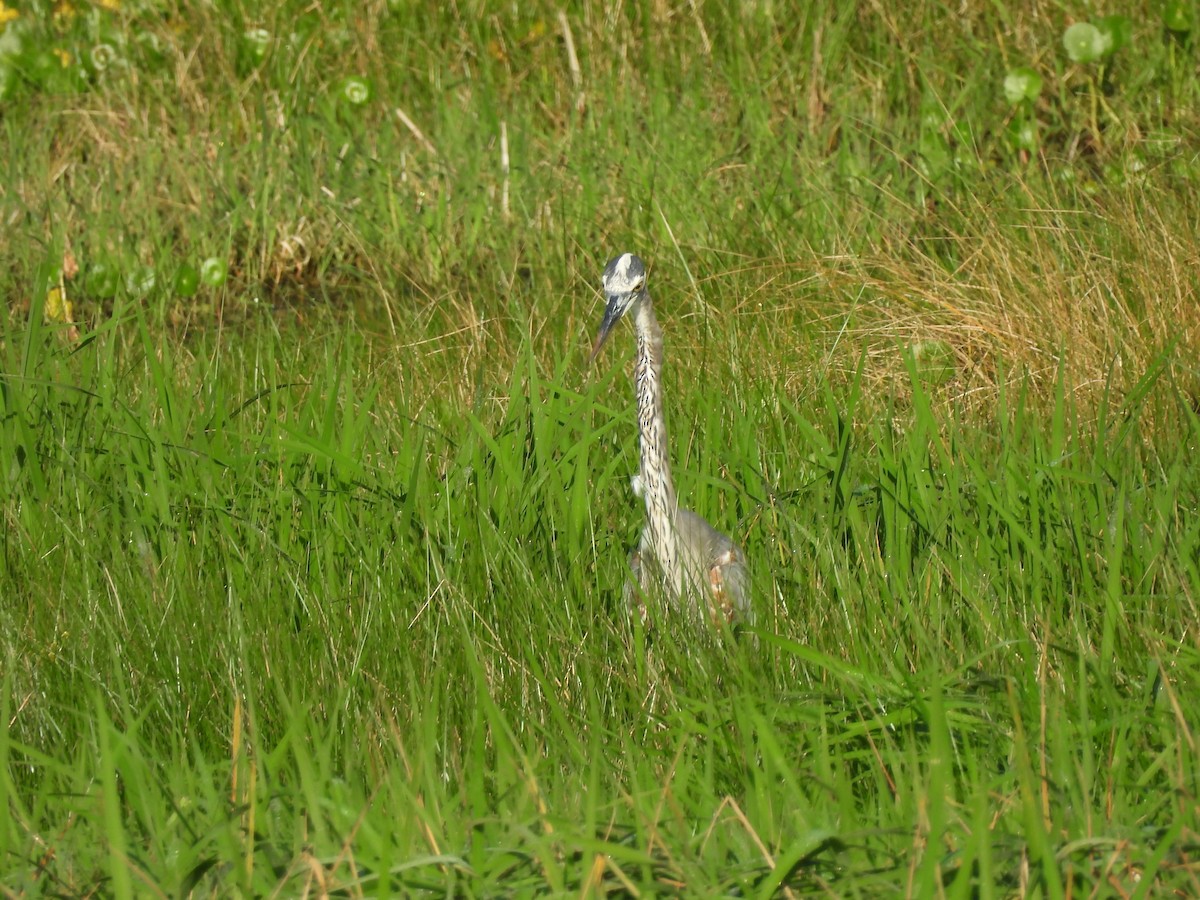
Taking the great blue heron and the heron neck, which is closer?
the great blue heron

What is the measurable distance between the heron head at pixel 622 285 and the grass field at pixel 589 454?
234 mm

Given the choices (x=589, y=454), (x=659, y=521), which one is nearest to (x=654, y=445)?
(x=659, y=521)

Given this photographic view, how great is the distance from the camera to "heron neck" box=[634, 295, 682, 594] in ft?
10.7

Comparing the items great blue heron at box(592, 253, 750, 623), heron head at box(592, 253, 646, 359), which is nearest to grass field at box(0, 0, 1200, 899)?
great blue heron at box(592, 253, 750, 623)

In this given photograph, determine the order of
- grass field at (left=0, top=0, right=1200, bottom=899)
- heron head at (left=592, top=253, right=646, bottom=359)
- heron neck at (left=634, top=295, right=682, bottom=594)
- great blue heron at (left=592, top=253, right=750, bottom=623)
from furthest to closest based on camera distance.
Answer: heron head at (left=592, top=253, right=646, bottom=359) → heron neck at (left=634, top=295, right=682, bottom=594) → great blue heron at (left=592, top=253, right=750, bottom=623) → grass field at (left=0, top=0, right=1200, bottom=899)

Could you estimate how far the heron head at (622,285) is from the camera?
135 inches

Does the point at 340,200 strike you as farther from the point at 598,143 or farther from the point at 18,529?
the point at 18,529

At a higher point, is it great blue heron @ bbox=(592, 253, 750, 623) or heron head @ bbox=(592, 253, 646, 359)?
heron head @ bbox=(592, 253, 646, 359)

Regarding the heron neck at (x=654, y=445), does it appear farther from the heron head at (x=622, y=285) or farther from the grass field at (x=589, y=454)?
the grass field at (x=589, y=454)

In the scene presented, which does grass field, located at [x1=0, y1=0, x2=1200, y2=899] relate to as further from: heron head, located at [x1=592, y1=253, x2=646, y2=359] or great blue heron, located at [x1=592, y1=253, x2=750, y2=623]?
heron head, located at [x1=592, y1=253, x2=646, y2=359]

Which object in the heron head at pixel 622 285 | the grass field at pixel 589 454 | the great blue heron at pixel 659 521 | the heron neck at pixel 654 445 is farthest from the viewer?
the heron head at pixel 622 285

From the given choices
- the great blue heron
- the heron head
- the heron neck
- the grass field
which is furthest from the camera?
the heron head

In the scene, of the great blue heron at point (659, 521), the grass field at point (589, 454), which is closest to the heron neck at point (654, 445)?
the great blue heron at point (659, 521)

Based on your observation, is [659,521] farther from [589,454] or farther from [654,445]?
[589,454]
